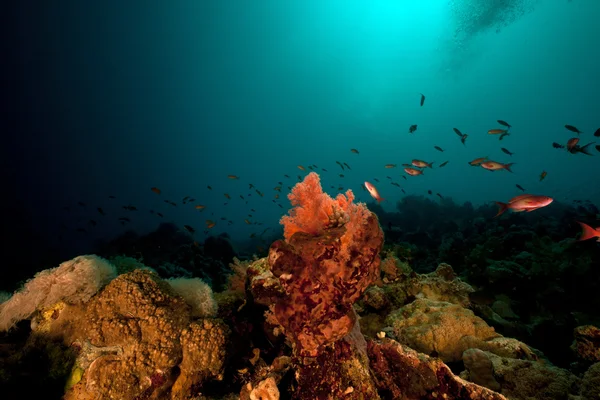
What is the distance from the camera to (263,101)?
5064 inches

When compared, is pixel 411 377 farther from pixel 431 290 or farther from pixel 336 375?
pixel 431 290

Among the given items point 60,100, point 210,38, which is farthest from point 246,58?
point 60,100

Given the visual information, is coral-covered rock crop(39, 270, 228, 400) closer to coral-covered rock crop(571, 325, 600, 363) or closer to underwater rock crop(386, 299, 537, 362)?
underwater rock crop(386, 299, 537, 362)

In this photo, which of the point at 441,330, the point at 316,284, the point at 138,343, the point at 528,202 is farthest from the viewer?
the point at 528,202

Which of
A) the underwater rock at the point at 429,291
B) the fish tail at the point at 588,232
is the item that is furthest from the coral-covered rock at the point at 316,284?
the fish tail at the point at 588,232

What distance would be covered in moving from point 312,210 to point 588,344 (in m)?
3.52

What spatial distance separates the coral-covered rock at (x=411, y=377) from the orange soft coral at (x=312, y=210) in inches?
56.3

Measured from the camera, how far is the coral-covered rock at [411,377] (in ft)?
7.45

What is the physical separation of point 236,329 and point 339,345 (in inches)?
61.3

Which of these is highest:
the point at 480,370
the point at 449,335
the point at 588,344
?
the point at 588,344

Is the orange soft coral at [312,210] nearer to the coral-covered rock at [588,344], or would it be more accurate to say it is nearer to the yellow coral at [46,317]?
the yellow coral at [46,317]

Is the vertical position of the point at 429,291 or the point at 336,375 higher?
the point at 336,375

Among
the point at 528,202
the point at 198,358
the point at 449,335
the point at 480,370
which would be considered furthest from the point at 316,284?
the point at 528,202

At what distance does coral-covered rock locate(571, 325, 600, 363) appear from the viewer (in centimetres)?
283
